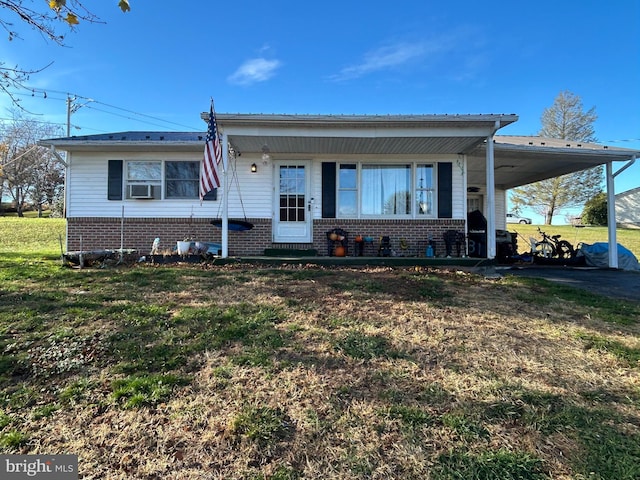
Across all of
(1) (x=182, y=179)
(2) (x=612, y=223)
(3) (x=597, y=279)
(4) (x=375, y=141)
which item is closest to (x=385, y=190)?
(4) (x=375, y=141)

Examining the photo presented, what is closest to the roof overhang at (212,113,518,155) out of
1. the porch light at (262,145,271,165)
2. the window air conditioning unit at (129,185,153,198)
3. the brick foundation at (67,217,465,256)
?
the porch light at (262,145,271,165)

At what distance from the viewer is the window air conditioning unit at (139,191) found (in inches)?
369

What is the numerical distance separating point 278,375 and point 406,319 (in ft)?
5.93

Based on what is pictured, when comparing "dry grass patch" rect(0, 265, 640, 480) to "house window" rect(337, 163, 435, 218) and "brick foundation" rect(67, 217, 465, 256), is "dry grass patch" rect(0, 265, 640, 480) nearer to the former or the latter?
"brick foundation" rect(67, 217, 465, 256)

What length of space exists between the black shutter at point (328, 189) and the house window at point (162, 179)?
11.1 ft

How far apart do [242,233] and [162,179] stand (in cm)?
258

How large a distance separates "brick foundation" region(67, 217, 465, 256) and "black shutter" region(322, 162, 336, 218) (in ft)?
0.80

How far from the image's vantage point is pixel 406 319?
4031 mm

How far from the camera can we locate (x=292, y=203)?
9469 mm

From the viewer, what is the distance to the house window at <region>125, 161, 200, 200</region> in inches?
371

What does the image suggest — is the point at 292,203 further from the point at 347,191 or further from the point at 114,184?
the point at 114,184

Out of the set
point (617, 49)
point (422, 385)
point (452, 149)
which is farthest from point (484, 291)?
point (617, 49)

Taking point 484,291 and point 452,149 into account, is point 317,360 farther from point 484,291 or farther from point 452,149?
point 452,149

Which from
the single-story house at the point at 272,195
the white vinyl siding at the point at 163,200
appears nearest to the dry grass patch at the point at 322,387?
the single-story house at the point at 272,195
